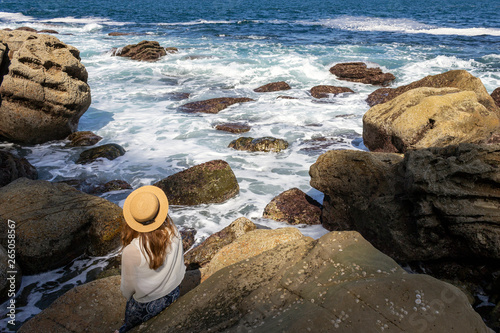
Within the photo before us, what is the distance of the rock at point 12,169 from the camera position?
6.62 meters

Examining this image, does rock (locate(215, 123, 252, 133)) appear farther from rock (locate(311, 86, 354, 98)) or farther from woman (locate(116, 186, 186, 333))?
woman (locate(116, 186, 186, 333))

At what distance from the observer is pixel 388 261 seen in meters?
2.85

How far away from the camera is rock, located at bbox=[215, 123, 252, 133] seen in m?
10.3

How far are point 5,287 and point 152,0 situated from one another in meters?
65.1

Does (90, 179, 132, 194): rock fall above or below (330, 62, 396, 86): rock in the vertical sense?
below

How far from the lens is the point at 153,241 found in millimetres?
2758

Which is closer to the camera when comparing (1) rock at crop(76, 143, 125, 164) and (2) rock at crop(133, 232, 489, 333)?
(2) rock at crop(133, 232, 489, 333)

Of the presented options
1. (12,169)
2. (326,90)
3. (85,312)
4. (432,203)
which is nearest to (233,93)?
(326,90)

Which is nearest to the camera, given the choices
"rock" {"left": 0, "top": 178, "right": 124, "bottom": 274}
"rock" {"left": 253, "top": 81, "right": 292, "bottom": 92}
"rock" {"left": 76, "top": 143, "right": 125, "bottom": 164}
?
"rock" {"left": 0, "top": 178, "right": 124, "bottom": 274}

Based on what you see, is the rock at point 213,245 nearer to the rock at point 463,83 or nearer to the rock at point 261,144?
the rock at point 261,144

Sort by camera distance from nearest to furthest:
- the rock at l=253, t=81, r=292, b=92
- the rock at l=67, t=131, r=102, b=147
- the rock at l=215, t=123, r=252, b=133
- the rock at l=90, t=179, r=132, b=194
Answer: the rock at l=90, t=179, r=132, b=194
the rock at l=67, t=131, r=102, b=147
the rock at l=215, t=123, r=252, b=133
the rock at l=253, t=81, r=292, b=92

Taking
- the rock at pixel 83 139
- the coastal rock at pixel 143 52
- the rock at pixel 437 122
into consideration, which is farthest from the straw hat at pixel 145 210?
the coastal rock at pixel 143 52

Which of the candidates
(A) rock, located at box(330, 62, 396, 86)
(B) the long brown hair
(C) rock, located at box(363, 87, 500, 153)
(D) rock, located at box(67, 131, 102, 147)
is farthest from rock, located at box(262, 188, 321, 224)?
(A) rock, located at box(330, 62, 396, 86)

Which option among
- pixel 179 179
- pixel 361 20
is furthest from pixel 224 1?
pixel 179 179
